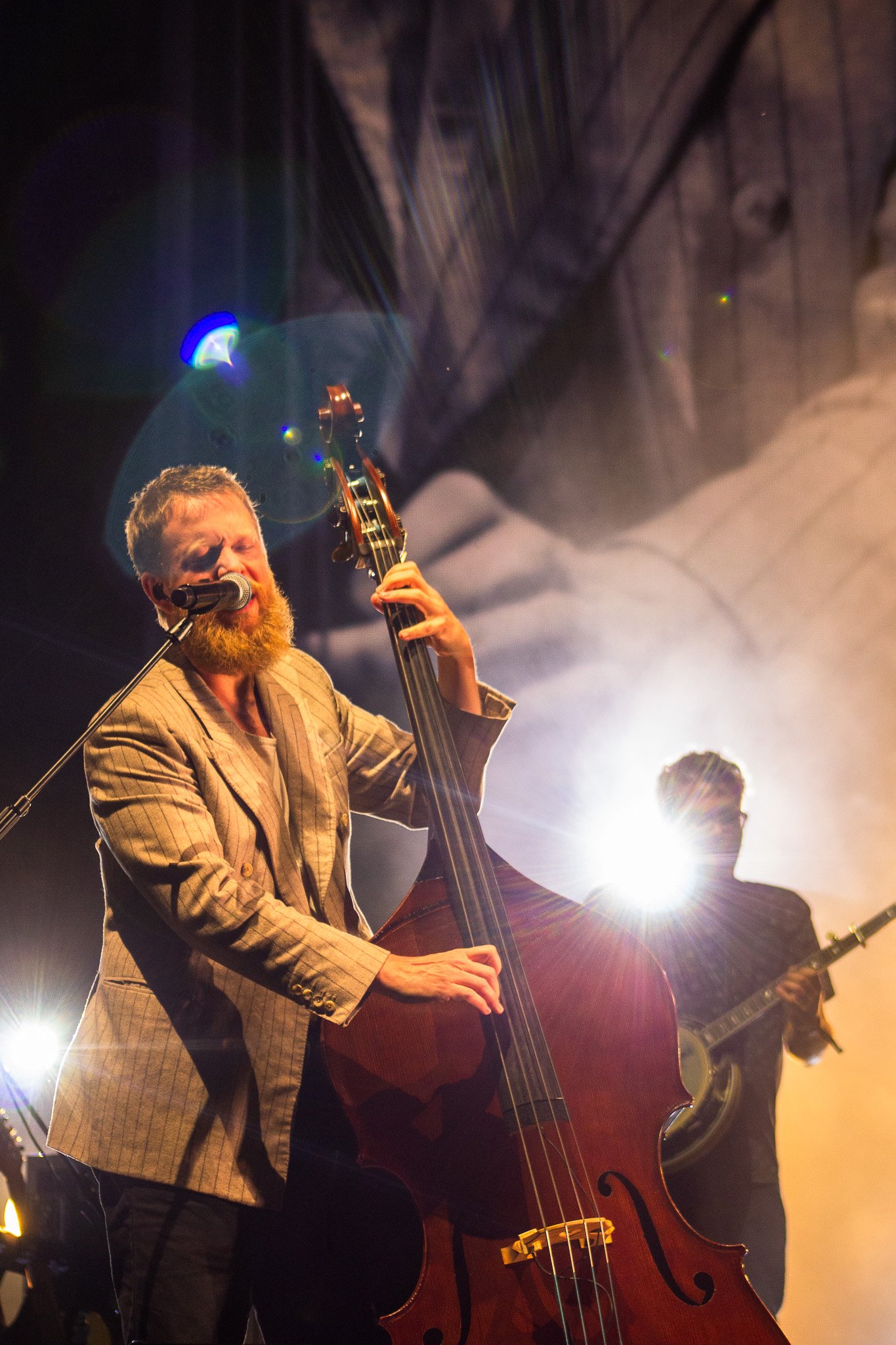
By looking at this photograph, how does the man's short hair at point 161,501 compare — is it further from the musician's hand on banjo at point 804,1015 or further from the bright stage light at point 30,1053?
the musician's hand on banjo at point 804,1015

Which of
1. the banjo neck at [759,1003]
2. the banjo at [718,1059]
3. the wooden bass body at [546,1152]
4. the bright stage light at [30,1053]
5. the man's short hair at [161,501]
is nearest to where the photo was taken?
the wooden bass body at [546,1152]

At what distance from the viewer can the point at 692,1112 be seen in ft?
9.07

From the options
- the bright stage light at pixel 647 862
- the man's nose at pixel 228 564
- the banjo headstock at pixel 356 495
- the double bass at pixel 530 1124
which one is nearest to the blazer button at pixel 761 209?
the bright stage light at pixel 647 862

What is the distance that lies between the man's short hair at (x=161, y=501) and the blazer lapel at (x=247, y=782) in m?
0.35

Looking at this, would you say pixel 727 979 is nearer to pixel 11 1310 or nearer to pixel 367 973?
pixel 367 973

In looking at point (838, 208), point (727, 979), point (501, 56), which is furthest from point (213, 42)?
point (727, 979)

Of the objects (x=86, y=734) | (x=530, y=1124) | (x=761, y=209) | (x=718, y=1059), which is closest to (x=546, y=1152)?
(x=530, y=1124)

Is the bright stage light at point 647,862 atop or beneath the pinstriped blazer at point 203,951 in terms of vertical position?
atop

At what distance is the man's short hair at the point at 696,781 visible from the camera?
348cm

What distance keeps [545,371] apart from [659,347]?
58 cm

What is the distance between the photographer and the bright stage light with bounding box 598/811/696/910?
3299 millimetres

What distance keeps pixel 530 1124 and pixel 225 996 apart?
642 millimetres

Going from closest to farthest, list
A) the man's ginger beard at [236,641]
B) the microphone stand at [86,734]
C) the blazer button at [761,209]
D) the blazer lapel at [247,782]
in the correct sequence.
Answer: the microphone stand at [86,734]
the blazer lapel at [247,782]
the man's ginger beard at [236,641]
the blazer button at [761,209]

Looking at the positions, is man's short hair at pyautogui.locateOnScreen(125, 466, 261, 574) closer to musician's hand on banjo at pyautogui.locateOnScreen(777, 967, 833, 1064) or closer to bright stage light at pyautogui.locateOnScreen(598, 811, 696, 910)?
bright stage light at pyautogui.locateOnScreen(598, 811, 696, 910)
